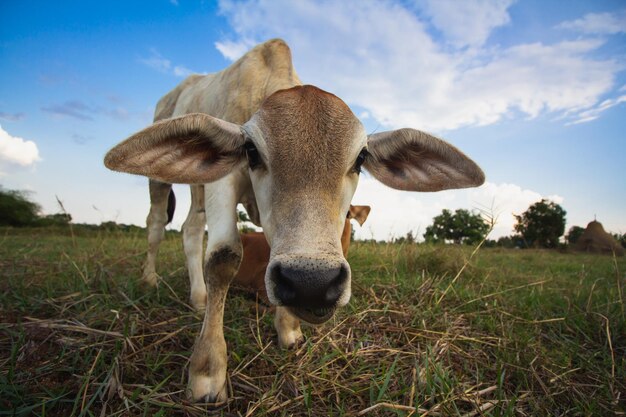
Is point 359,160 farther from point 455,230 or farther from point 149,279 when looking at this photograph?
point 455,230

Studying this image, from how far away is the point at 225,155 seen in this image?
2367mm

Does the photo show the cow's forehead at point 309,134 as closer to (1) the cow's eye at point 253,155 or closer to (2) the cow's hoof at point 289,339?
(1) the cow's eye at point 253,155

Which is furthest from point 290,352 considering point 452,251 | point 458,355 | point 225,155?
point 452,251

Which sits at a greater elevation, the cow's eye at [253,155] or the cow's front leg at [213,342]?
the cow's eye at [253,155]

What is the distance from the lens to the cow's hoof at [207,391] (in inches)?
75.7

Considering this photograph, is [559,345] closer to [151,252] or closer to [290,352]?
[290,352]

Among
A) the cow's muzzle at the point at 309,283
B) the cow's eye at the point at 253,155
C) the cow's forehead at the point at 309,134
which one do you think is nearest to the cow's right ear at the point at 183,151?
the cow's eye at the point at 253,155

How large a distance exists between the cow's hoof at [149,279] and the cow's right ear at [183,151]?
169cm

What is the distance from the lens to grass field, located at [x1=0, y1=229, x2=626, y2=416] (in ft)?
6.04

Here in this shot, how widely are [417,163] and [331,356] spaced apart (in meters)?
1.29

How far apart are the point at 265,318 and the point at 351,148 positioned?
4.75ft

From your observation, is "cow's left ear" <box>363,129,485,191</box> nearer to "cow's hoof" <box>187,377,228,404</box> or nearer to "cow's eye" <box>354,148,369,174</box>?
"cow's eye" <box>354,148,369,174</box>

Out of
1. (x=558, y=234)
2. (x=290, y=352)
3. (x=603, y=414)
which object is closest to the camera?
(x=603, y=414)

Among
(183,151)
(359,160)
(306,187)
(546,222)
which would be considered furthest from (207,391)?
(546,222)
